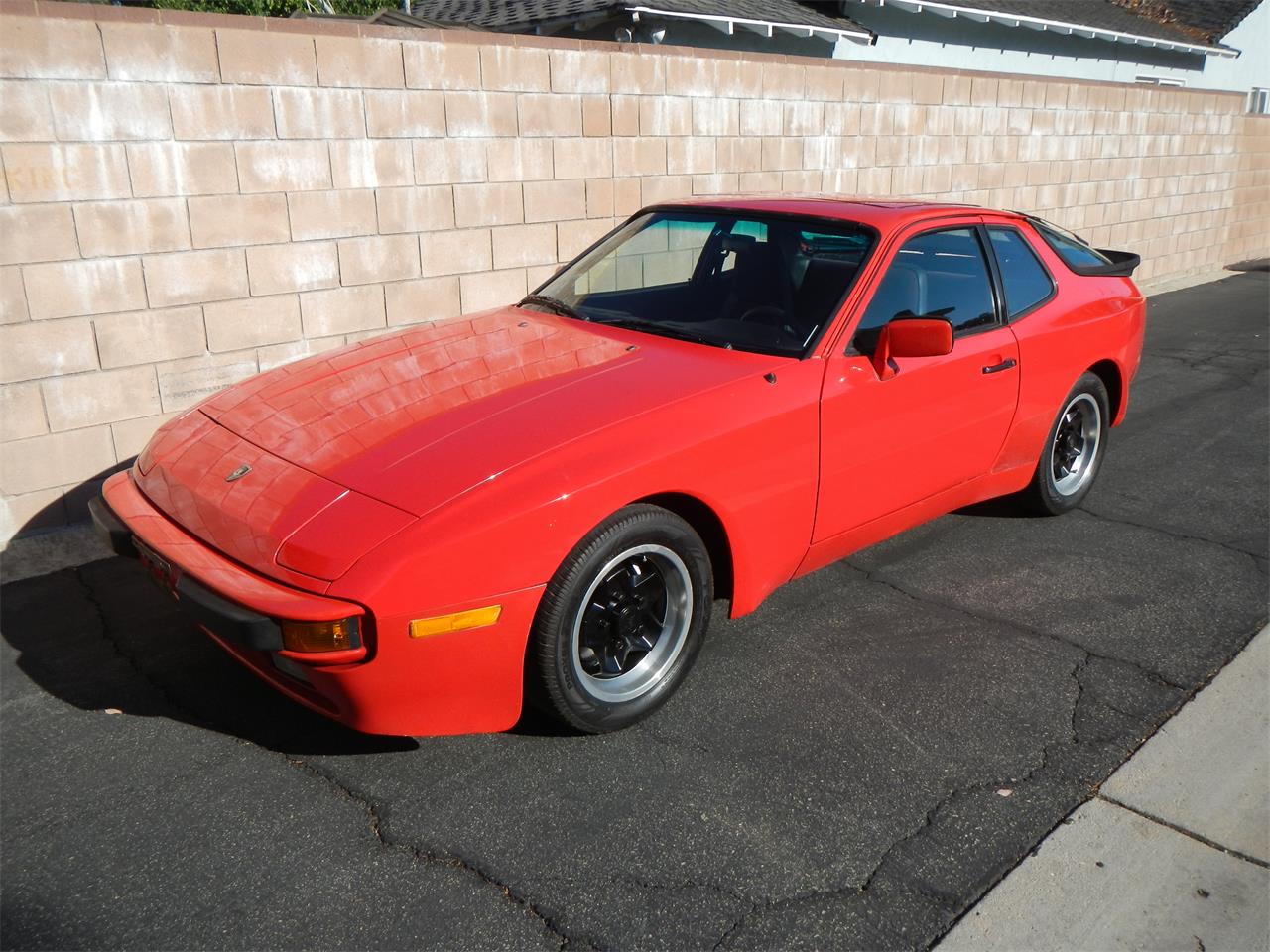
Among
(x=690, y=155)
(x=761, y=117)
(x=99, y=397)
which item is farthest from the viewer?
(x=761, y=117)

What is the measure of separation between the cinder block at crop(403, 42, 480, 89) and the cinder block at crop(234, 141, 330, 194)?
27.4 inches

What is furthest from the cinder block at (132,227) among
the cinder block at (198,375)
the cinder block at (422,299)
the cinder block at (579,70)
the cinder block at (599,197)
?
the cinder block at (599,197)

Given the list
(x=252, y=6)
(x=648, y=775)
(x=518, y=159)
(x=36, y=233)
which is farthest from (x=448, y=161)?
(x=252, y=6)

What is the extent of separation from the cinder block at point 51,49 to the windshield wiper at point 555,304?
85.3 inches

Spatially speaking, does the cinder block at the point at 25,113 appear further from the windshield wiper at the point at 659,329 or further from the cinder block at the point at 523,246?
the windshield wiper at the point at 659,329

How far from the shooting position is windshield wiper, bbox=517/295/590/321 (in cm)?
419

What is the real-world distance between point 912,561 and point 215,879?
3.08 meters

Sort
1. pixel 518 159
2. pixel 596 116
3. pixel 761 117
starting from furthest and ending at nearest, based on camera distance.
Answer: pixel 761 117
pixel 596 116
pixel 518 159

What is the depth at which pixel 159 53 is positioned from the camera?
4691 millimetres

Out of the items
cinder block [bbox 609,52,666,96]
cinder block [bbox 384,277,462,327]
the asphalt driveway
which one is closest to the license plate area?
the asphalt driveway

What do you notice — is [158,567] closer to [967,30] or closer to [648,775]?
[648,775]

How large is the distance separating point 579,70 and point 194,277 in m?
2.72

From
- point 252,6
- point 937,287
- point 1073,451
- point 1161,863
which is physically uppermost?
point 252,6

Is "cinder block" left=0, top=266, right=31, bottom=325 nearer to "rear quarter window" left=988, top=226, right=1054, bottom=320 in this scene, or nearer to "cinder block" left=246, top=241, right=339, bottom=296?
"cinder block" left=246, top=241, right=339, bottom=296
